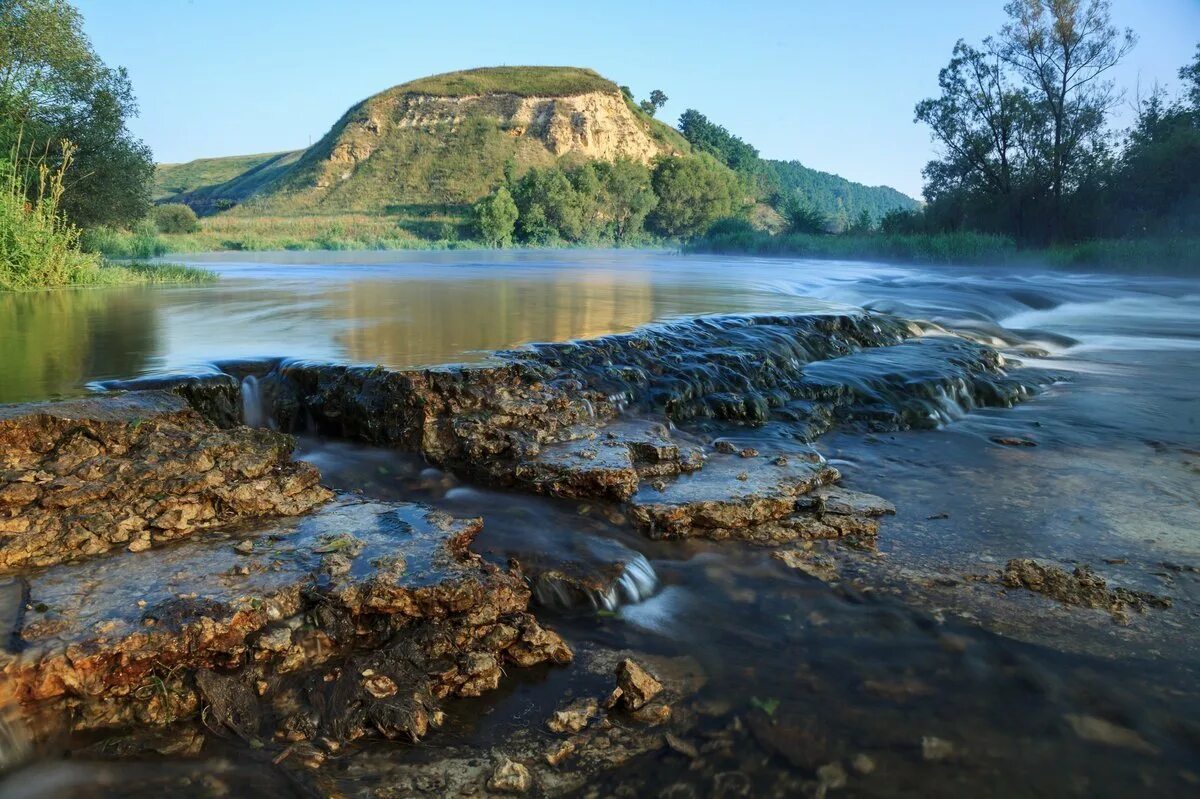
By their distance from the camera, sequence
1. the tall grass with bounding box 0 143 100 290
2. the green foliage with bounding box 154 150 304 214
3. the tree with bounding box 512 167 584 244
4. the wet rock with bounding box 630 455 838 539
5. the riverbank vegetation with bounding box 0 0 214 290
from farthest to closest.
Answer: the green foliage with bounding box 154 150 304 214 < the tree with bounding box 512 167 584 244 < the riverbank vegetation with bounding box 0 0 214 290 < the tall grass with bounding box 0 143 100 290 < the wet rock with bounding box 630 455 838 539

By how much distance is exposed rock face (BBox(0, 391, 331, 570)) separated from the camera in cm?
351

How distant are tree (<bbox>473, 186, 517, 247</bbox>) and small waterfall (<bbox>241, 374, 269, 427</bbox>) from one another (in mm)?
68841

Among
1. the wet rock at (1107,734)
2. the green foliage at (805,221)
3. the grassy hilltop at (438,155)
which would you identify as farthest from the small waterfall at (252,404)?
the grassy hilltop at (438,155)

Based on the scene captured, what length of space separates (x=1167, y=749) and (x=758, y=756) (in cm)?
133

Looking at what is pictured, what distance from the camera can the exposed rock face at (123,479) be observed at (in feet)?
11.5

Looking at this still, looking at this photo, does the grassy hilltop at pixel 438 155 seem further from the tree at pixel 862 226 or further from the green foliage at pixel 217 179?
the tree at pixel 862 226

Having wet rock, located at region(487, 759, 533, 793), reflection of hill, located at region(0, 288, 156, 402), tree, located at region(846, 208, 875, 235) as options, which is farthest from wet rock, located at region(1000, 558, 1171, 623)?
tree, located at region(846, 208, 875, 235)

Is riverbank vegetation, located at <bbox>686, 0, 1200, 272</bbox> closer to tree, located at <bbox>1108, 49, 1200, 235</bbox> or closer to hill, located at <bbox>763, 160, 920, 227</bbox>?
tree, located at <bbox>1108, 49, 1200, 235</bbox>

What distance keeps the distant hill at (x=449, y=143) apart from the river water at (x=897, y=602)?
84258mm

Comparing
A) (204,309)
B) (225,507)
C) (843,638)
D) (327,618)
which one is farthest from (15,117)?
(843,638)

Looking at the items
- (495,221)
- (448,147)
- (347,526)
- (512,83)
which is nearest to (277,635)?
(347,526)

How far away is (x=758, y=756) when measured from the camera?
2.60 m

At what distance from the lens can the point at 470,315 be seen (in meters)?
10.3

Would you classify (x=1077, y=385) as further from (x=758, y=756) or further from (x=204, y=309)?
(x=204, y=309)
